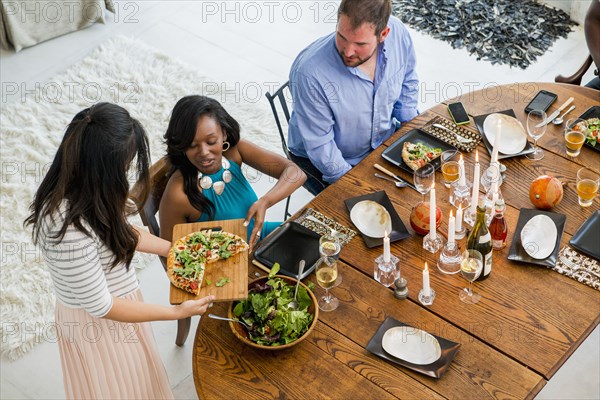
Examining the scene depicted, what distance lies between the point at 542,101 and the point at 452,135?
41cm

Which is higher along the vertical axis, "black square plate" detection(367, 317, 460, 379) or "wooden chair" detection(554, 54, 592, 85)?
"wooden chair" detection(554, 54, 592, 85)

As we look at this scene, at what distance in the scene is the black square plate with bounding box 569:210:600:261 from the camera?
251cm

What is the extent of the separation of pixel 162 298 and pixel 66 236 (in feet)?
5.14

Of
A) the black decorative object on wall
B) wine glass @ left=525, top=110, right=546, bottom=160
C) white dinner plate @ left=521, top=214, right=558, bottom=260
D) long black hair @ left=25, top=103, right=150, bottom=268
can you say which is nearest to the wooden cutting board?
long black hair @ left=25, top=103, right=150, bottom=268

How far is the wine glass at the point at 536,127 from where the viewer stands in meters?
2.84

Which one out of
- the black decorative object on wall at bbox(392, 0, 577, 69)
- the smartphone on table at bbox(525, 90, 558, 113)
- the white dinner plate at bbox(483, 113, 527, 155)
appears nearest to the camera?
the white dinner plate at bbox(483, 113, 527, 155)

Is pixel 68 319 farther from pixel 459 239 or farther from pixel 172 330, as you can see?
pixel 459 239

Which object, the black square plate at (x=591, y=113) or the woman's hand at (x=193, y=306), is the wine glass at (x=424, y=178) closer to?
the black square plate at (x=591, y=113)

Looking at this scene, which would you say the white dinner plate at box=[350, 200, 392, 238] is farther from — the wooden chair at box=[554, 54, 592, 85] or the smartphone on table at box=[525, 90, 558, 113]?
the wooden chair at box=[554, 54, 592, 85]

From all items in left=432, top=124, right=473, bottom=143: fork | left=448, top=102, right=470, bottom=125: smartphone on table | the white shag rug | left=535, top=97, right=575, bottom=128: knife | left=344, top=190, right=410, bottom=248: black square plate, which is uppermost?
left=535, top=97, right=575, bottom=128: knife

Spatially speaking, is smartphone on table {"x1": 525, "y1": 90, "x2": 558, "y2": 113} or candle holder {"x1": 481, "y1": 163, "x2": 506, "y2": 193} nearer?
candle holder {"x1": 481, "y1": 163, "x2": 506, "y2": 193}

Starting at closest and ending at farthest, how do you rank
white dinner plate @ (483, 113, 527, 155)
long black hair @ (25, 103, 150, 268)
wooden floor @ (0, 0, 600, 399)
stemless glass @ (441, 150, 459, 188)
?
long black hair @ (25, 103, 150, 268) < stemless glass @ (441, 150, 459, 188) < white dinner plate @ (483, 113, 527, 155) < wooden floor @ (0, 0, 600, 399)

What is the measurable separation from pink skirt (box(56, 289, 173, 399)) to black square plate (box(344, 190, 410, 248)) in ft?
2.65

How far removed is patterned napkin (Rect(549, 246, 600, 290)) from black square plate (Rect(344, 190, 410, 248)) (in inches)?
20.0
